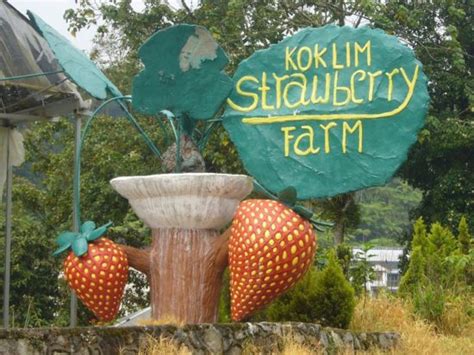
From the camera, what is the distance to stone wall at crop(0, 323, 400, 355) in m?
6.52

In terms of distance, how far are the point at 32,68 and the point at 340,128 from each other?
4301 mm

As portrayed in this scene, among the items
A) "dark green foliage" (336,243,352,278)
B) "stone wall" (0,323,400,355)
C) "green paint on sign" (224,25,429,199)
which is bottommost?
"stone wall" (0,323,400,355)

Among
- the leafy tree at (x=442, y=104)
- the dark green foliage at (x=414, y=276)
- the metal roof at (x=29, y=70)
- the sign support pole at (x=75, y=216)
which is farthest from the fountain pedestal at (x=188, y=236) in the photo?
the leafy tree at (x=442, y=104)

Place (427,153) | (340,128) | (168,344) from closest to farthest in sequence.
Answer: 1. (168,344)
2. (340,128)
3. (427,153)

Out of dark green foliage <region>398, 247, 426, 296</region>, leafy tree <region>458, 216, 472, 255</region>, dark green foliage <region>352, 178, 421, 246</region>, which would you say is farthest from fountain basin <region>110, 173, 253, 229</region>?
dark green foliage <region>352, 178, 421, 246</region>

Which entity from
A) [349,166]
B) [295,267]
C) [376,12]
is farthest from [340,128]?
[376,12]

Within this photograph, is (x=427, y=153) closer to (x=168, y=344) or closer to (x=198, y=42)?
(x=198, y=42)

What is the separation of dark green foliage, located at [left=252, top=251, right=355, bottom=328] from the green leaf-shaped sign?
1889mm

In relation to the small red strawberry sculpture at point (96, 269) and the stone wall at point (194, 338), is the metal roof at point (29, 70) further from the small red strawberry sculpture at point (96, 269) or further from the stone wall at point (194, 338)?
the stone wall at point (194, 338)

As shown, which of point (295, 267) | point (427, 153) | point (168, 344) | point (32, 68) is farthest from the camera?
point (427, 153)

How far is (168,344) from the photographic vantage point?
23.6 ft

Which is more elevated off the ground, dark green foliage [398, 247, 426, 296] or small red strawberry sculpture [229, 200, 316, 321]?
small red strawberry sculpture [229, 200, 316, 321]

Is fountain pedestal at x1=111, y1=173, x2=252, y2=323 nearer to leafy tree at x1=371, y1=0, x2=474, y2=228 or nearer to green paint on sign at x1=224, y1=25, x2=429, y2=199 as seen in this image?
green paint on sign at x1=224, y1=25, x2=429, y2=199

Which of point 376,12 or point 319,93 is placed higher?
point 376,12
